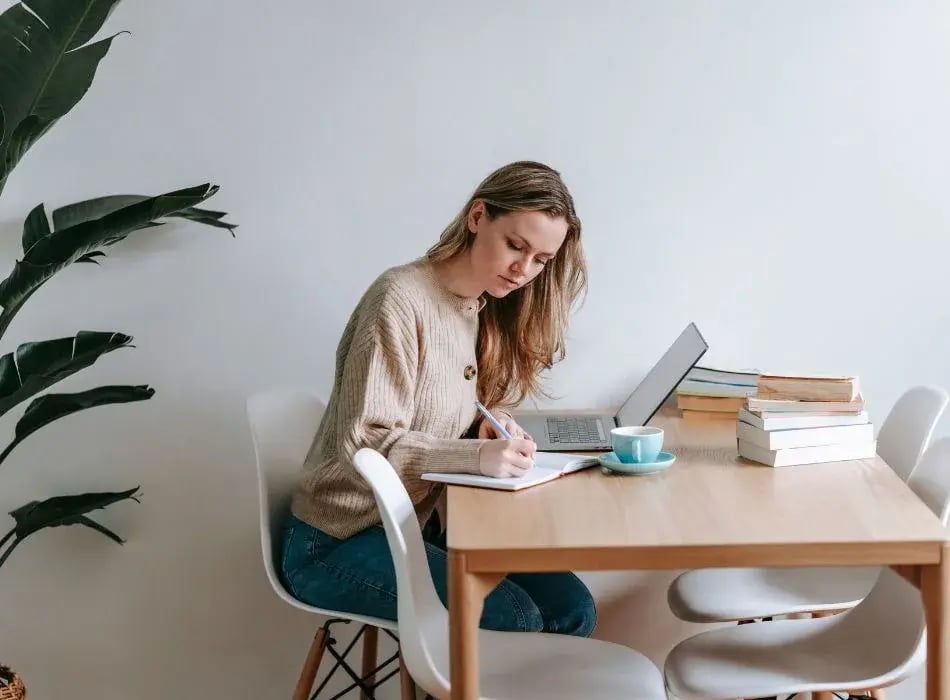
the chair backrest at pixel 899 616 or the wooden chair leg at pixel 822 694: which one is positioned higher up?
the chair backrest at pixel 899 616

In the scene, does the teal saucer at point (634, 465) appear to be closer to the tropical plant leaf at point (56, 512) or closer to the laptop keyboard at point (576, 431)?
the laptop keyboard at point (576, 431)

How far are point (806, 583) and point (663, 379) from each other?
1.66 ft

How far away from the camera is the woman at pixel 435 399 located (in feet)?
6.36

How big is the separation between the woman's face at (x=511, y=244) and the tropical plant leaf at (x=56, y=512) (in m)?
1.01

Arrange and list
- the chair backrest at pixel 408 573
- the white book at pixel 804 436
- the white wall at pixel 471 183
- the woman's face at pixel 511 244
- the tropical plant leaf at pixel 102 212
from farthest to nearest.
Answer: the white wall at pixel 471 183
the tropical plant leaf at pixel 102 212
the woman's face at pixel 511 244
the white book at pixel 804 436
the chair backrest at pixel 408 573

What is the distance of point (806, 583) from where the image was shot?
2199 mm

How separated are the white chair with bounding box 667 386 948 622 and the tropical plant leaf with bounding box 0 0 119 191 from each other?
1617mm

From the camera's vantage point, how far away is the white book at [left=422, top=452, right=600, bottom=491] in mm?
1796

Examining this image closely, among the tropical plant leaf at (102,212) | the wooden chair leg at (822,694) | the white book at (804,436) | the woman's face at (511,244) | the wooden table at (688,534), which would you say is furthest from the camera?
the tropical plant leaf at (102,212)

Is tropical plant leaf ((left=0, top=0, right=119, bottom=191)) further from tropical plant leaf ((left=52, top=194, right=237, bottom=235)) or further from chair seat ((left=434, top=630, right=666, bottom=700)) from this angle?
chair seat ((left=434, top=630, right=666, bottom=700))

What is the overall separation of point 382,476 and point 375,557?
361 mm

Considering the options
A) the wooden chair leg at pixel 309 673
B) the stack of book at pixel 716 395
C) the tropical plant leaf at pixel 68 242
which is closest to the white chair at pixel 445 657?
the wooden chair leg at pixel 309 673

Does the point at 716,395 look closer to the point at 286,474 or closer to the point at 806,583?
the point at 806,583

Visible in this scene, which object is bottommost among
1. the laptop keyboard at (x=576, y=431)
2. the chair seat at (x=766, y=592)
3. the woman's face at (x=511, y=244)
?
the chair seat at (x=766, y=592)
